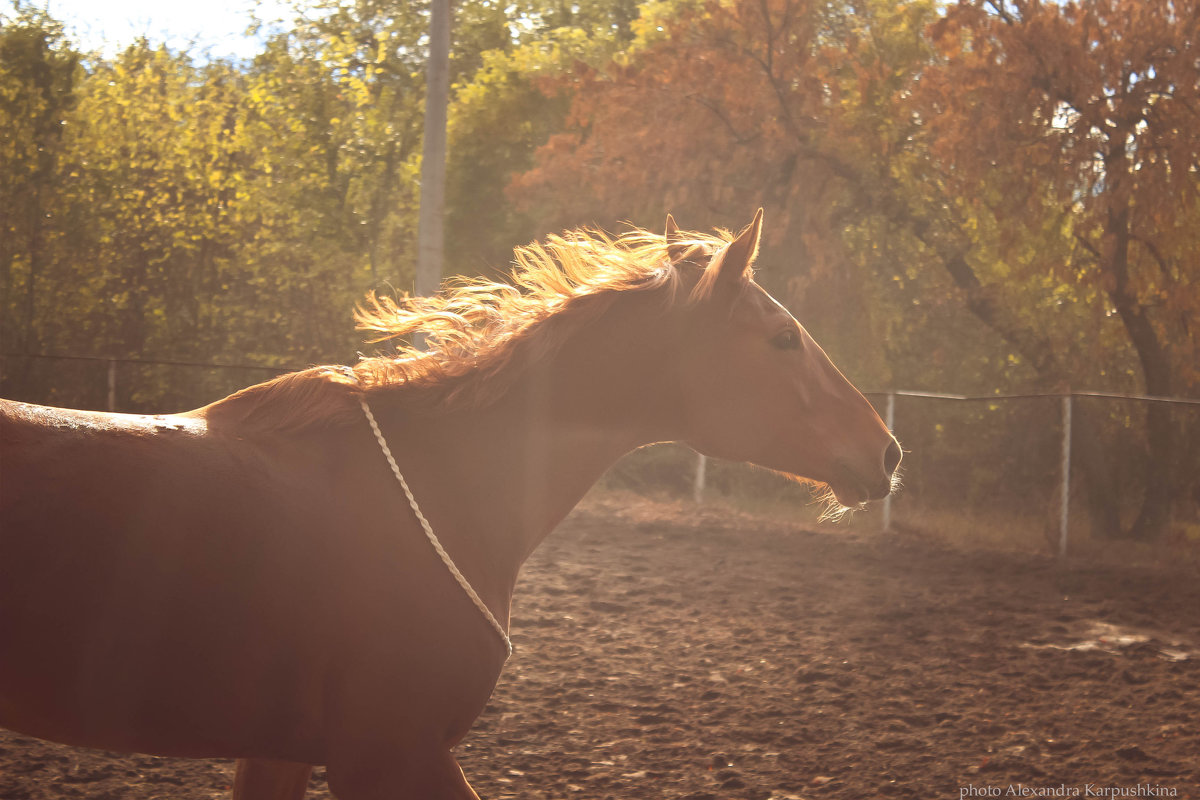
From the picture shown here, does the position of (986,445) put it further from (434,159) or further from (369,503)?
(369,503)

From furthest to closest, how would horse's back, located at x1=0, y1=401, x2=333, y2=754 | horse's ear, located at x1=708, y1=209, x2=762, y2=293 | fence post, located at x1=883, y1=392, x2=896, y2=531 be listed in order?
fence post, located at x1=883, y1=392, x2=896, y2=531 → horse's ear, located at x1=708, y1=209, x2=762, y2=293 → horse's back, located at x1=0, y1=401, x2=333, y2=754

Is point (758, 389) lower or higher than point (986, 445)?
higher

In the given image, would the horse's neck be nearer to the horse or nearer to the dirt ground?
the horse

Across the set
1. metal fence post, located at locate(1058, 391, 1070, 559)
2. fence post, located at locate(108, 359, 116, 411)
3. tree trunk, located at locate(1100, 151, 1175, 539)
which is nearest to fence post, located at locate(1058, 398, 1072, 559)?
metal fence post, located at locate(1058, 391, 1070, 559)

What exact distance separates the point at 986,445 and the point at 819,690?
23.2 feet

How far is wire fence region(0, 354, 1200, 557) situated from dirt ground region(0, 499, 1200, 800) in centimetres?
166

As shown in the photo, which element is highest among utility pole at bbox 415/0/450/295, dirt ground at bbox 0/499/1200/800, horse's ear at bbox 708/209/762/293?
utility pole at bbox 415/0/450/295

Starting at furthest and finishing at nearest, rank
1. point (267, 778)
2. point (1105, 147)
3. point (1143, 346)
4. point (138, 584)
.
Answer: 1. point (1143, 346)
2. point (1105, 147)
3. point (267, 778)
4. point (138, 584)

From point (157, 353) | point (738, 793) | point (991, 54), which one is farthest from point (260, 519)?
point (157, 353)

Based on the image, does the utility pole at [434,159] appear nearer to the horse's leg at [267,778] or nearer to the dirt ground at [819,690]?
the dirt ground at [819,690]

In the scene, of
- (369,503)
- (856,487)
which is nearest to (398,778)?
(369,503)

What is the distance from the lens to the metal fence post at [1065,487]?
374 inches

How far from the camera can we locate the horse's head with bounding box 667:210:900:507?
9.00ft

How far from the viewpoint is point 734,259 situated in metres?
2.73
